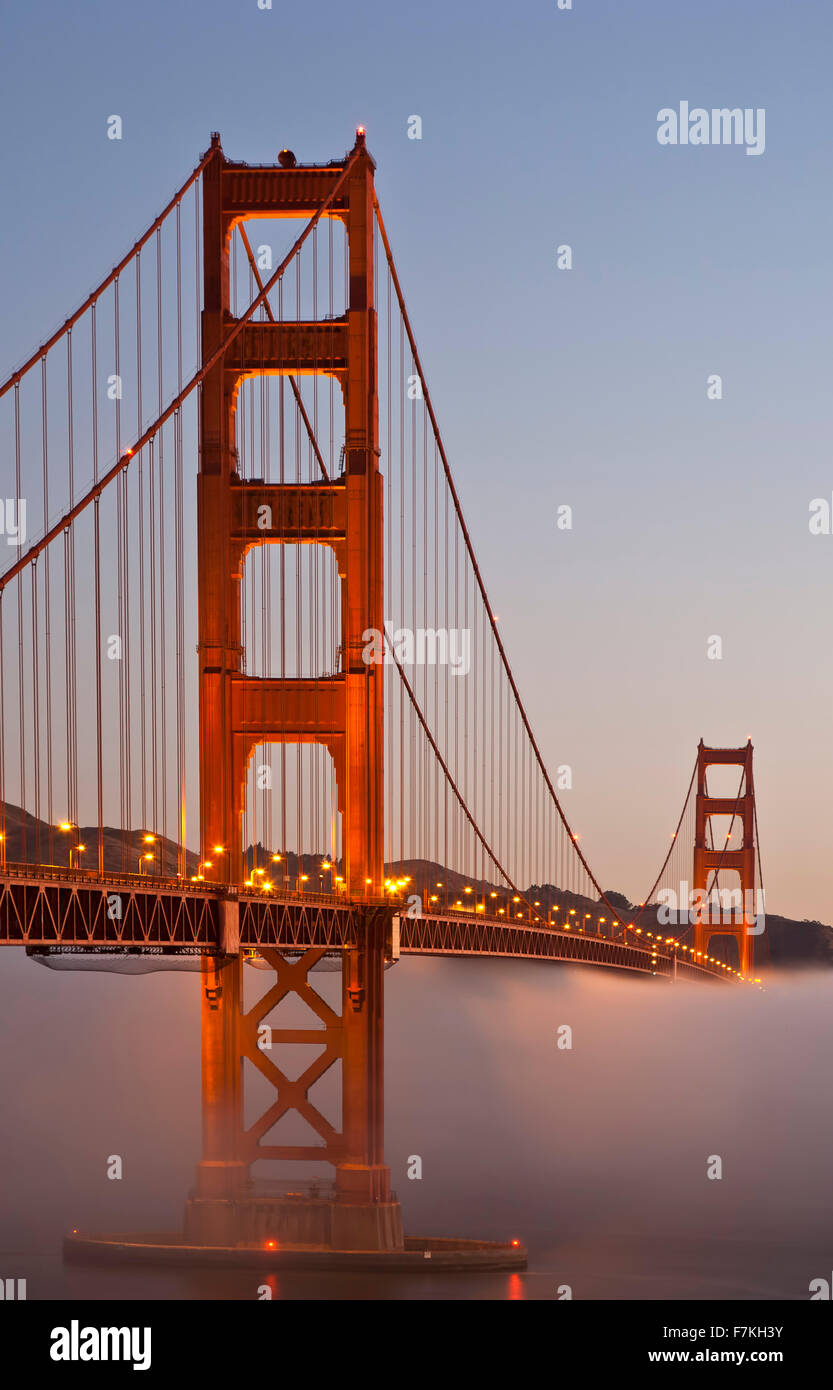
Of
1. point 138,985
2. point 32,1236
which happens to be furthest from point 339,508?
point 138,985

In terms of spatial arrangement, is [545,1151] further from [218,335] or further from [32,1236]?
[218,335]

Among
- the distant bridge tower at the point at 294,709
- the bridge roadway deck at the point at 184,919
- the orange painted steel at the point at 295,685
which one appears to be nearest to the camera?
the bridge roadway deck at the point at 184,919

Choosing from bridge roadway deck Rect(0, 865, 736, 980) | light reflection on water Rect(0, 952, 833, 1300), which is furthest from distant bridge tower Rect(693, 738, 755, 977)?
bridge roadway deck Rect(0, 865, 736, 980)

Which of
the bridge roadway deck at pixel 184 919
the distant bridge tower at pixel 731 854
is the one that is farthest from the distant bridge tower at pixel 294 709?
the distant bridge tower at pixel 731 854

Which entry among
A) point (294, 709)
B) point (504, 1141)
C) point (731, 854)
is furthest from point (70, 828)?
point (731, 854)

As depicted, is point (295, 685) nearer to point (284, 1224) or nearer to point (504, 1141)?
point (284, 1224)

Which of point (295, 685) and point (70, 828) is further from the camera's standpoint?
point (295, 685)

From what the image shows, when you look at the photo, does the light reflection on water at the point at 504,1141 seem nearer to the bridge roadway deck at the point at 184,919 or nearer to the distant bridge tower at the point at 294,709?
the distant bridge tower at the point at 294,709
